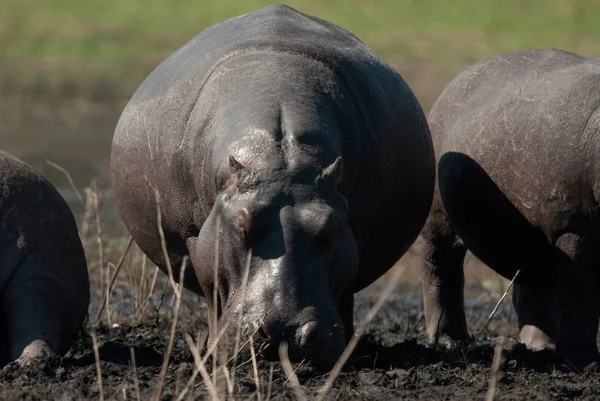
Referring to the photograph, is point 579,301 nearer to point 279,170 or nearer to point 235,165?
point 279,170

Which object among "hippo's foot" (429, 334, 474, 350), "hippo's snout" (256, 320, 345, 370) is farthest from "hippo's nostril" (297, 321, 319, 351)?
"hippo's foot" (429, 334, 474, 350)

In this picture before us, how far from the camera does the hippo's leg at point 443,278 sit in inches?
356

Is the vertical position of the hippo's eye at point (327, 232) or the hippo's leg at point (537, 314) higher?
the hippo's eye at point (327, 232)

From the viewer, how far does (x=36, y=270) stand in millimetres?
7129

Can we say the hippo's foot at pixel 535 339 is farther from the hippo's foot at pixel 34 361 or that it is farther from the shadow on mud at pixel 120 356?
the hippo's foot at pixel 34 361

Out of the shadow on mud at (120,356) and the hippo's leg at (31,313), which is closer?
the hippo's leg at (31,313)

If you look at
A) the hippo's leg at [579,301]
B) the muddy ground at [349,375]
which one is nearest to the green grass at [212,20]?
the hippo's leg at [579,301]

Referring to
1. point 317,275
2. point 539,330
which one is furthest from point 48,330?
point 539,330

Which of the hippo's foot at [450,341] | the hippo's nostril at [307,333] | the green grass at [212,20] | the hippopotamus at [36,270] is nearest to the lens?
the hippo's nostril at [307,333]

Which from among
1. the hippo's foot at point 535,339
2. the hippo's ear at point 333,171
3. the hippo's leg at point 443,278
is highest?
the hippo's ear at point 333,171

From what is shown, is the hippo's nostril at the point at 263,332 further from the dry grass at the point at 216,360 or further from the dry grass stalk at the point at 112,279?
the dry grass stalk at the point at 112,279

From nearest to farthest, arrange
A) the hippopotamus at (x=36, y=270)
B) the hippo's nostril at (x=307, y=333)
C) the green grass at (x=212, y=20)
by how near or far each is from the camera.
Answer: the hippo's nostril at (x=307, y=333) → the hippopotamus at (x=36, y=270) → the green grass at (x=212, y=20)

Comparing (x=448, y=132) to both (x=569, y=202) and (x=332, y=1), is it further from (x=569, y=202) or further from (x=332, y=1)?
(x=332, y=1)

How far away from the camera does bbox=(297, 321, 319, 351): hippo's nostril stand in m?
5.80
